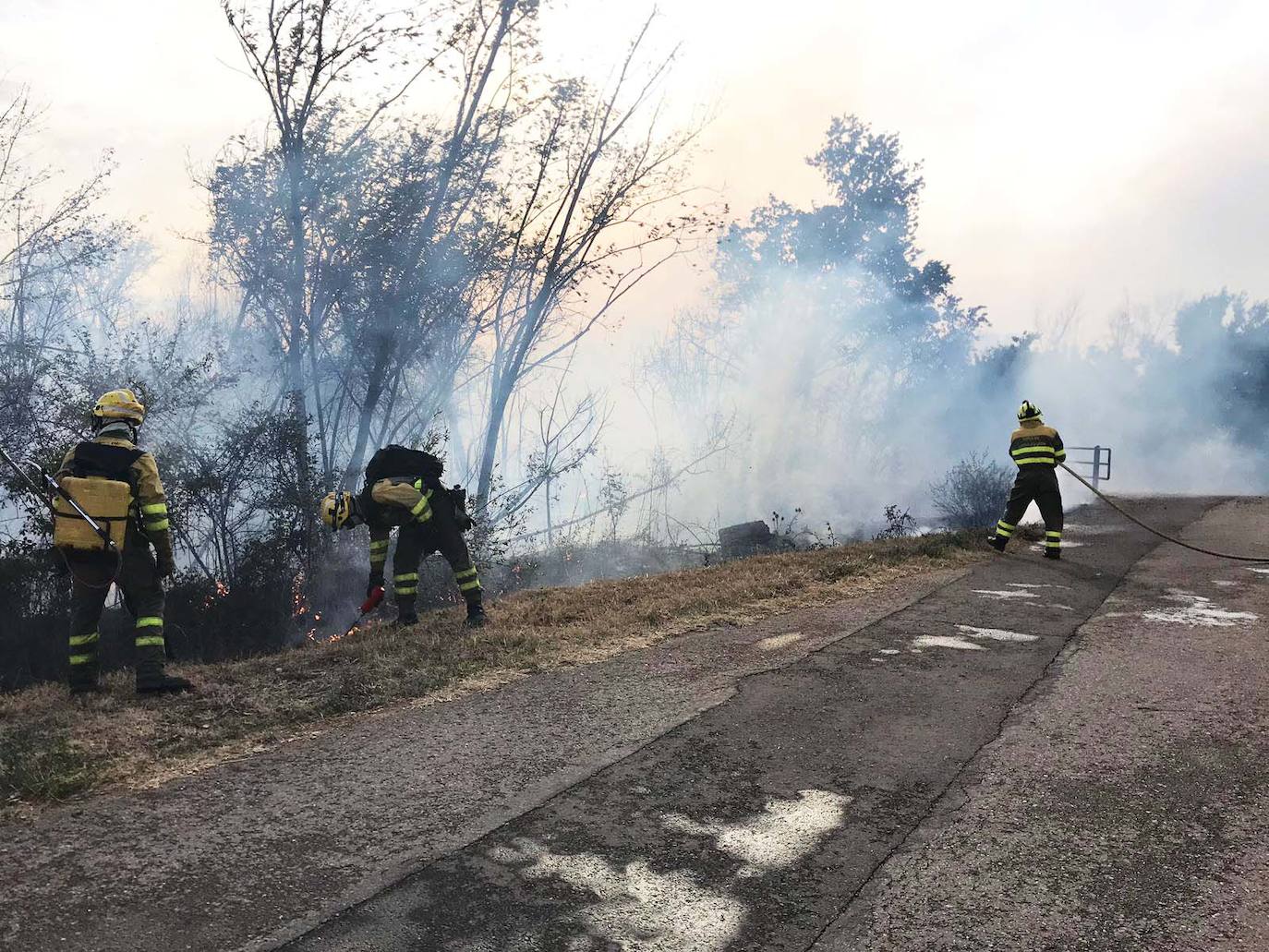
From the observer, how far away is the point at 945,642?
21.4 ft

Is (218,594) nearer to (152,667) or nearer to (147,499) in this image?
(147,499)

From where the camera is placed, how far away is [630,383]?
42625 millimetres

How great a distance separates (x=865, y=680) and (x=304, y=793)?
3.29 m

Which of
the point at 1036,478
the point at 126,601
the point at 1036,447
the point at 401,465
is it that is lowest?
the point at 126,601

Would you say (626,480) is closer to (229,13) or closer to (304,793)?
(229,13)

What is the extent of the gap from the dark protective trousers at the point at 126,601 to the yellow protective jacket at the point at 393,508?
1934 mm

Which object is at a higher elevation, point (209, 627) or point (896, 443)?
point (896, 443)

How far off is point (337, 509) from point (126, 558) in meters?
1.85

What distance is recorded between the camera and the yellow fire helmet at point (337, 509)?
24.4 feet

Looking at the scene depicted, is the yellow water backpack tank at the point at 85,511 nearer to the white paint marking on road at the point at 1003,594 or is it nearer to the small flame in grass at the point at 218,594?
the small flame in grass at the point at 218,594

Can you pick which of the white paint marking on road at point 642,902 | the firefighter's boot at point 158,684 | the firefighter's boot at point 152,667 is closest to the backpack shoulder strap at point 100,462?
the firefighter's boot at point 152,667

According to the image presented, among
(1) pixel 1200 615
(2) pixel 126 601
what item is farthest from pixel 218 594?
(1) pixel 1200 615

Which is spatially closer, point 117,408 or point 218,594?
point 117,408

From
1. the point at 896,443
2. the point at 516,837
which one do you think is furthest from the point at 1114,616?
the point at 896,443
